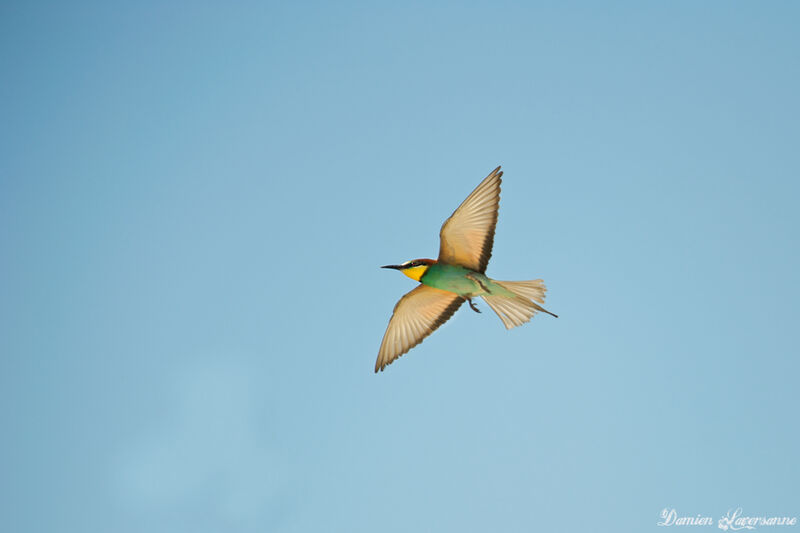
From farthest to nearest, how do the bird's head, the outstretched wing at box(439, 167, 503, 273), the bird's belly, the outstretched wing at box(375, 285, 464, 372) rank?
1. the outstretched wing at box(375, 285, 464, 372)
2. the bird's head
3. the bird's belly
4. the outstretched wing at box(439, 167, 503, 273)

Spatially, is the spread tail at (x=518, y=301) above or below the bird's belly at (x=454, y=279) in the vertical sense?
below

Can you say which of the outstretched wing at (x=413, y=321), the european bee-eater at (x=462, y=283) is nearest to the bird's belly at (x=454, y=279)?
the european bee-eater at (x=462, y=283)

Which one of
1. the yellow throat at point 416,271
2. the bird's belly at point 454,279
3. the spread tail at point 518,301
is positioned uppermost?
the yellow throat at point 416,271

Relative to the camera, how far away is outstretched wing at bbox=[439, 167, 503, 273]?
5.50 metres

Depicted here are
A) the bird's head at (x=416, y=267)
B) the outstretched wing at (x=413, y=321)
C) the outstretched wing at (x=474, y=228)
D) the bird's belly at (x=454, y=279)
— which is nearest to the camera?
the outstretched wing at (x=474, y=228)

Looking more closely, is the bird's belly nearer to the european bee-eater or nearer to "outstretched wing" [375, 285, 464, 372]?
the european bee-eater

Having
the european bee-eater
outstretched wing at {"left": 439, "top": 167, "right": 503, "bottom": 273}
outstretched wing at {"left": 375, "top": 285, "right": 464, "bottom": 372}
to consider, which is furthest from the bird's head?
outstretched wing at {"left": 375, "top": 285, "right": 464, "bottom": 372}

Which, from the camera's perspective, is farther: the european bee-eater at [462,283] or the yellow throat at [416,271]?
the yellow throat at [416,271]

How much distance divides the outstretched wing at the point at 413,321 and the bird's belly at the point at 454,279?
16.4 inches

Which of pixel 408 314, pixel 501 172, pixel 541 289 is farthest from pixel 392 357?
pixel 501 172

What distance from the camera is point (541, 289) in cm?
568

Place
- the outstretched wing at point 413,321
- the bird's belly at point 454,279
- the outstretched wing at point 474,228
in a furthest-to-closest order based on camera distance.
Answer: the outstretched wing at point 413,321
the bird's belly at point 454,279
the outstretched wing at point 474,228

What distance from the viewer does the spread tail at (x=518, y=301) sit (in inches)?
224

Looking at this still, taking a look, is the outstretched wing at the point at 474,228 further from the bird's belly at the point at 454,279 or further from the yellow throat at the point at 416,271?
the yellow throat at the point at 416,271
